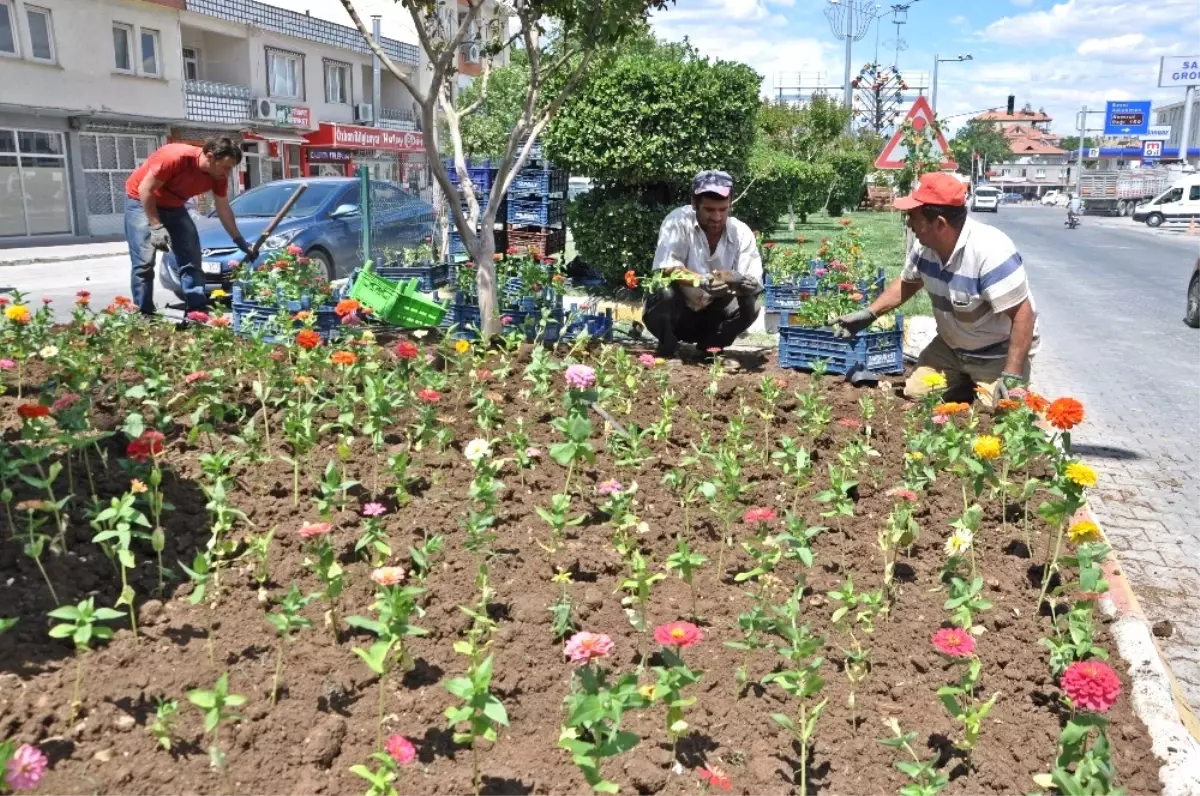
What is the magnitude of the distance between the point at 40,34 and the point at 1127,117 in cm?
10427

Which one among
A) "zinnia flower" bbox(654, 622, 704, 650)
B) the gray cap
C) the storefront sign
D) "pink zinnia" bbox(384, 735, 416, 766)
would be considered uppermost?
the storefront sign

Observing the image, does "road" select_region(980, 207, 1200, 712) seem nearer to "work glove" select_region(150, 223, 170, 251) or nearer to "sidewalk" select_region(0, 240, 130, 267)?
Result: "work glove" select_region(150, 223, 170, 251)

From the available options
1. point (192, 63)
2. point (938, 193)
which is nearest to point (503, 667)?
point (938, 193)

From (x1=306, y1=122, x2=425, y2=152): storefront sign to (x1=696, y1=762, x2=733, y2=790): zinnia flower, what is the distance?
109ft

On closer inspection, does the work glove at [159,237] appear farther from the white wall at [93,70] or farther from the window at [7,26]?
the window at [7,26]

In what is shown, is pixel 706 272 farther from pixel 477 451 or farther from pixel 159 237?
pixel 159 237

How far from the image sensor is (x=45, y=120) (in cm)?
2486

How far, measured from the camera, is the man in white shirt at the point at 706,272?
677 centimetres

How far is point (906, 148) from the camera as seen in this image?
13148 mm

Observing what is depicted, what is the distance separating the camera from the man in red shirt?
7.61 metres

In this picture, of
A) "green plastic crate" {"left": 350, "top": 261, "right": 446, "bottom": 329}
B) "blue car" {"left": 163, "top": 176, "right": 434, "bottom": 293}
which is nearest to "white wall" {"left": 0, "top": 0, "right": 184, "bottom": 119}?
"blue car" {"left": 163, "top": 176, "right": 434, "bottom": 293}

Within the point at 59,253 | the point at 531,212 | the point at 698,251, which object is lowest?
the point at 59,253

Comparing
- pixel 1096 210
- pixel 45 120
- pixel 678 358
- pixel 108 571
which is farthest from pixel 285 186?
pixel 1096 210

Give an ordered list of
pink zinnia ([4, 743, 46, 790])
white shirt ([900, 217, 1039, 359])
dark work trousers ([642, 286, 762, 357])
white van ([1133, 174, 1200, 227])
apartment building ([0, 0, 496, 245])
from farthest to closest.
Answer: white van ([1133, 174, 1200, 227]) → apartment building ([0, 0, 496, 245]) → dark work trousers ([642, 286, 762, 357]) → white shirt ([900, 217, 1039, 359]) → pink zinnia ([4, 743, 46, 790])
